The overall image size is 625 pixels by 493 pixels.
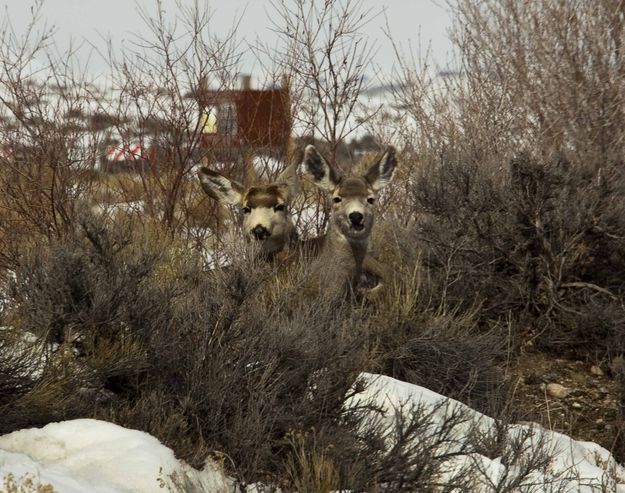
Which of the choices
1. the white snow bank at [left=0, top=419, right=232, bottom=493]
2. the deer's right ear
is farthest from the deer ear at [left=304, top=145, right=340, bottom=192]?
the white snow bank at [left=0, top=419, right=232, bottom=493]

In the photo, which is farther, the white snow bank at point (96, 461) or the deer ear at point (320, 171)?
the deer ear at point (320, 171)

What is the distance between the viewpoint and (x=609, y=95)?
11.4 m

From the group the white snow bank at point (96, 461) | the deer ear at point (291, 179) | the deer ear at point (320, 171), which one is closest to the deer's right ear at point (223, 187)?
the deer ear at point (291, 179)

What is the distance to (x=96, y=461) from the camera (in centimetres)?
482

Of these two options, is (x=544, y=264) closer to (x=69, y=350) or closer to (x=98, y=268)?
(x=98, y=268)

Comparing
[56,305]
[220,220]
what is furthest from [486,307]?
[56,305]

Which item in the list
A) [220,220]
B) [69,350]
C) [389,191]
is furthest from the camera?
[389,191]

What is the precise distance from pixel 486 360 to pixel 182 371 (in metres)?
2.74

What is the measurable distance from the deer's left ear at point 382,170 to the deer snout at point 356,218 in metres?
0.67

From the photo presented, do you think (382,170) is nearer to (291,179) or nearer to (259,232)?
(291,179)

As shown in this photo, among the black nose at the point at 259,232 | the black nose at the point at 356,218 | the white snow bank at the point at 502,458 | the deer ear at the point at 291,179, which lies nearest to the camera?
the white snow bank at the point at 502,458

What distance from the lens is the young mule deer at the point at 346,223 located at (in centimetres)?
796

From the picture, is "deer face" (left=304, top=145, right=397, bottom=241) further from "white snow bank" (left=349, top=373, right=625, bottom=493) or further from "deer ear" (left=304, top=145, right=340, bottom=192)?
"white snow bank" (left=349, top=373, right=625, bottom=493)

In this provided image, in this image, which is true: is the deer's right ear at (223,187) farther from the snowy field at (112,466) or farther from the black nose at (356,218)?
the snowy field at (112,466)
